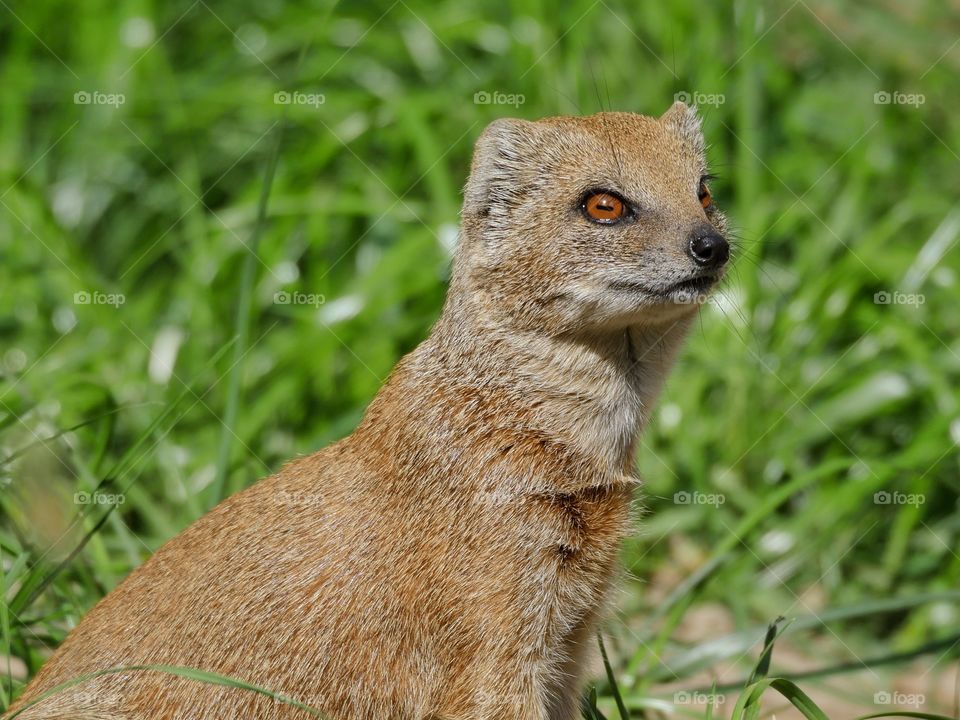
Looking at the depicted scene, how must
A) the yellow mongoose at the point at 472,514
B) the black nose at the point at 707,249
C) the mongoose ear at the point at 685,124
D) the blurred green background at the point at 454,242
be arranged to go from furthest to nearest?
the blurred green background at the point at 454,242, the mongoose ear at the point at 685,124, the black nose at the point at 707,249, the yellow mongoose at the point at 472,514

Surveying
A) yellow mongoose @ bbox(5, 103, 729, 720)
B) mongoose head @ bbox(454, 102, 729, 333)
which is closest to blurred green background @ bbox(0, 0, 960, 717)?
yellow mongoose @ bbox(5, 103, 729, 720)

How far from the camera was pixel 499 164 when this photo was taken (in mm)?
3697

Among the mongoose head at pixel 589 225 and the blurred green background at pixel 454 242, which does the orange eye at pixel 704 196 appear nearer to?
the mongoose head at pixel 589 225

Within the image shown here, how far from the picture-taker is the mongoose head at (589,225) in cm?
334

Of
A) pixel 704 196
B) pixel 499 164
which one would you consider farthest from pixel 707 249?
pixel 499 164

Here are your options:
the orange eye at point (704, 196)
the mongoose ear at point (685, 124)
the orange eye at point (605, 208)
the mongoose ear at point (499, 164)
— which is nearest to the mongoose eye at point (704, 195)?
the orange eye at point (704, 196)

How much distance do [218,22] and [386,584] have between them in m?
5.06

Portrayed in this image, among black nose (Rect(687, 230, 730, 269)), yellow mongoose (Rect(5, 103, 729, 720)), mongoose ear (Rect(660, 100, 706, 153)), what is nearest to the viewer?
yellow mongoose (Rect(5, 103, 729, 720))

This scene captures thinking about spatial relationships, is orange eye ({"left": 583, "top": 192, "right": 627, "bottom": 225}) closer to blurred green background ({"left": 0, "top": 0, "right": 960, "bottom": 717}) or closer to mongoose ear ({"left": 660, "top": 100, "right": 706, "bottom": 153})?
mongoose ear ({"left": 660, "top": 100, "right": 706, "bottom": 153})

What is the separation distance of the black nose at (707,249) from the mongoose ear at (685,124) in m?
0.58

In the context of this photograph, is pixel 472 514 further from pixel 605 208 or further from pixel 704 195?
pixel 704 195

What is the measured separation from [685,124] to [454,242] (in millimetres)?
2214

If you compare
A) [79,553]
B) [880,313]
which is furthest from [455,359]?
[880,313]

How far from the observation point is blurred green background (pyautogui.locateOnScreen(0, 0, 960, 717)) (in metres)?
5.43
